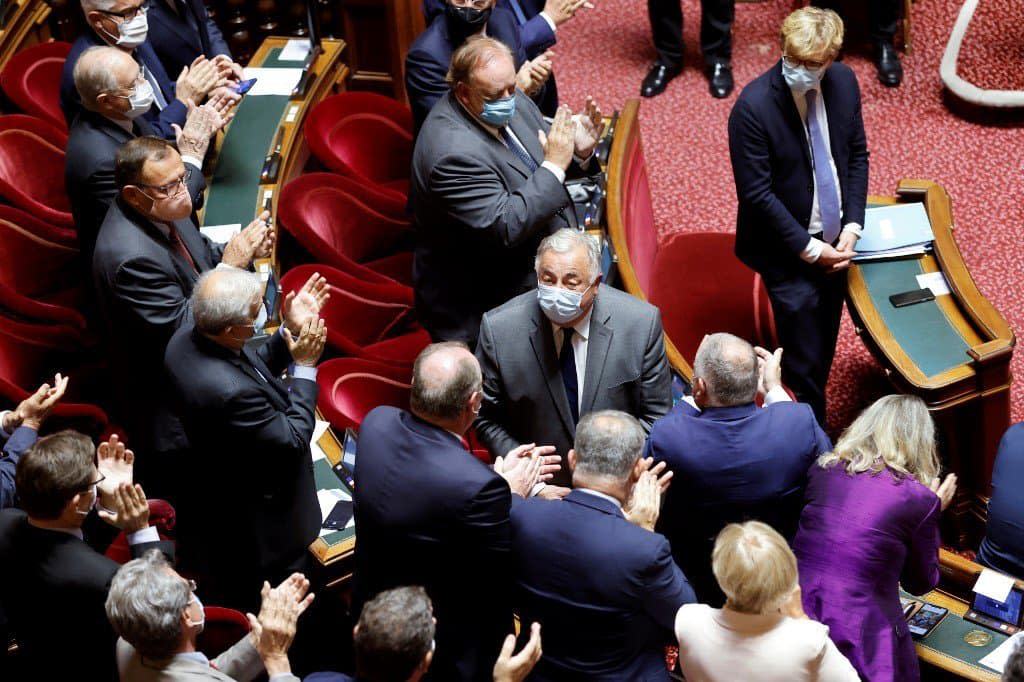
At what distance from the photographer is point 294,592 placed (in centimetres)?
211

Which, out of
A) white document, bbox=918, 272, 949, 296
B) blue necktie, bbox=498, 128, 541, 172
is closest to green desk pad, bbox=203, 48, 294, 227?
blue necktie, bbox=498, 128, 541, 172

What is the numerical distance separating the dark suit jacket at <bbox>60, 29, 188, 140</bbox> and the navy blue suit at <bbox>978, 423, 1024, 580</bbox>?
248cm

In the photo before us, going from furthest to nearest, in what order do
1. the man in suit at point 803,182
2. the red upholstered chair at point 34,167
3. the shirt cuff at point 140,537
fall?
the red upholstered chair at point 34,167 → the man in suit at point 803,182 → the shirt cuff at point 140,537

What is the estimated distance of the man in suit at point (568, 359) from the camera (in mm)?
2588

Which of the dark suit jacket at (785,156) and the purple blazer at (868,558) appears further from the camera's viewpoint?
the dark suit jacket at (785,156)

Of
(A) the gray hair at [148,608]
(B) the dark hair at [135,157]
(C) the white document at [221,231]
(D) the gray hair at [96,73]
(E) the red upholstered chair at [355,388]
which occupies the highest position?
(D) the gray hair at [96,73]

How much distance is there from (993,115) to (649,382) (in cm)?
280

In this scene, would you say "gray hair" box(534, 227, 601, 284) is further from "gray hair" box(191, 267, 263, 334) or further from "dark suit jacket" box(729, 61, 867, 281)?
"dark suit jacket" box(729, 61, 867, 281)

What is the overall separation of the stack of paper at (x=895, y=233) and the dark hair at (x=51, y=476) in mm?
2288

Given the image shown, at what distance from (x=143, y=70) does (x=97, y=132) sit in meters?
0.54

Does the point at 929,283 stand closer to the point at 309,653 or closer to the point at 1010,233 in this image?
the point at 1010,233

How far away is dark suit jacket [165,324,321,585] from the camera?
234 cm

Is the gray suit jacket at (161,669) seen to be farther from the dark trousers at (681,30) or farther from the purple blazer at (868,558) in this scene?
the dark trousers at (681,30)

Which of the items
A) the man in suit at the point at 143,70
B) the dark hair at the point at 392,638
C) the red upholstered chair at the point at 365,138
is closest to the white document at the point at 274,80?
the red upholstered chair at the point at 365,138
